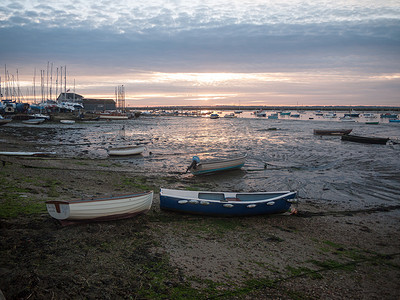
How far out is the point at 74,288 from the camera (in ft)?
18.5

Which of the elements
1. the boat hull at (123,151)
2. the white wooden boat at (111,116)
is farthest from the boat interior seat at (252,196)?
the white wooden boat at (111,116)

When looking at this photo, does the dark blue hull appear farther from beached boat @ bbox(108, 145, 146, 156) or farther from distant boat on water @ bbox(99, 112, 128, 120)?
distant boat on water @ bbox(99, 112, 128, 120)

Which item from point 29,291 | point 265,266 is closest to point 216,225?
point 265,266

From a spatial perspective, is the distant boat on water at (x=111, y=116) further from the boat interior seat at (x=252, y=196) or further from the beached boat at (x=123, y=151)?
the boat interior seat at (x=252, y=196)

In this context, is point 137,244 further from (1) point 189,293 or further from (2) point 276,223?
(2) point 276,223

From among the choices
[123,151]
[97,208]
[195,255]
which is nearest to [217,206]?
[195,255]

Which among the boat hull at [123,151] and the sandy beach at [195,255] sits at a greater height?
the boat hull at [123,151]

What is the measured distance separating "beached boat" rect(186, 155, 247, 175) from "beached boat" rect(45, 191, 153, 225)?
8142 millimetres

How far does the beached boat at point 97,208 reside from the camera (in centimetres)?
823

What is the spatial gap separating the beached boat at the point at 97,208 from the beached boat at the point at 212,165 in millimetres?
8142

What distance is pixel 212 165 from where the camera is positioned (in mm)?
18422

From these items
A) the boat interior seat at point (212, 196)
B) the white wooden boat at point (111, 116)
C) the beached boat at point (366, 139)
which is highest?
the white wooden boat at point (111, 116)

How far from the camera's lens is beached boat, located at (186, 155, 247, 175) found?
58.3ft

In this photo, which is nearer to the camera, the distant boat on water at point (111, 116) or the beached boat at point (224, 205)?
the beached boat at point (224, 205)
